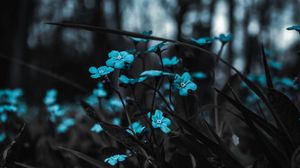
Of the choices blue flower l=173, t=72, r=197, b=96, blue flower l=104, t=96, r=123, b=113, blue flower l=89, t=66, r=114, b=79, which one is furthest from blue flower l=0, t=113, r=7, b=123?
blue flower l=173, t=72, r=197, b=96

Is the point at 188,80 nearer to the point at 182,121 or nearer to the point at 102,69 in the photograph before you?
the point at 182,121

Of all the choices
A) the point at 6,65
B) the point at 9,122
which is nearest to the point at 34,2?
the point at 6,65

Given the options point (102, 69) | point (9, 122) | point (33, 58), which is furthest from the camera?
point (33, 58)

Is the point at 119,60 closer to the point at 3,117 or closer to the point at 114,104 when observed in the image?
the point at 114,104

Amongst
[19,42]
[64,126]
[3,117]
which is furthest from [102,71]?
[19,42]

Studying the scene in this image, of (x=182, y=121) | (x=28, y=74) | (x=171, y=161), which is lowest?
(x=28, y=74)

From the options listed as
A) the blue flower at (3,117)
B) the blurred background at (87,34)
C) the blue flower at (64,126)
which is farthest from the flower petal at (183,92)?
the blurred background at (87,34)

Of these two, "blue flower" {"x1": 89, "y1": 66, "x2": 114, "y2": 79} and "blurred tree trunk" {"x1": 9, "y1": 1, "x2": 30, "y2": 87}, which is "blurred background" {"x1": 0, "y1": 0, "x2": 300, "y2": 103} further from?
"blue flower" {"x1": 89, "y1": 66, "x2": 114, "y2": 79}

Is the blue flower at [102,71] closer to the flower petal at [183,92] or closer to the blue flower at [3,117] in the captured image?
the flower petal at [183,92]

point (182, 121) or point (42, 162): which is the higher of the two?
point (182, 121)

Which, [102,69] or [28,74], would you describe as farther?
[28,74]
